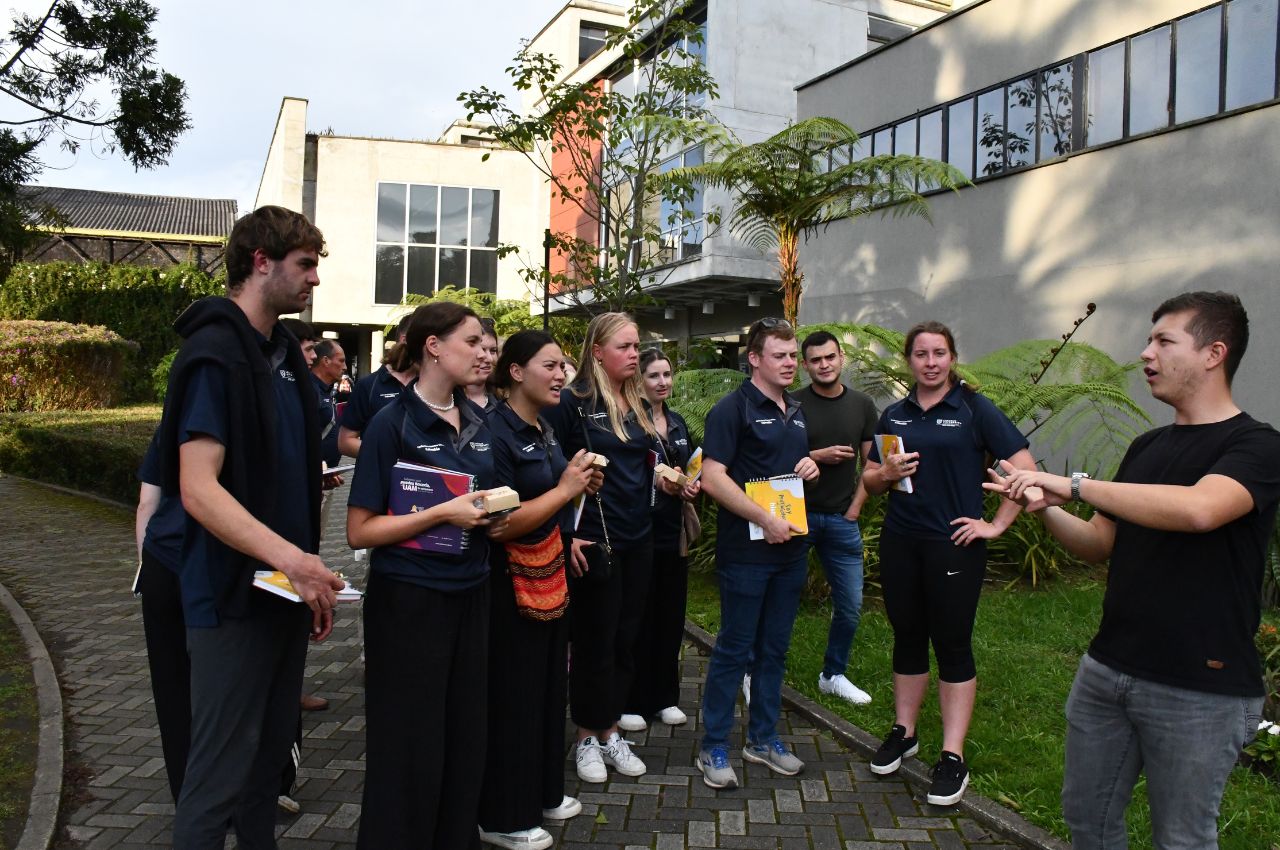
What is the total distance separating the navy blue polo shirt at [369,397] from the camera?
550cm

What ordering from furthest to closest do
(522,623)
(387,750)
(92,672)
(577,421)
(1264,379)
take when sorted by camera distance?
(1264,379) → (92,672) → (577,421) → (522,623) → (387,750)

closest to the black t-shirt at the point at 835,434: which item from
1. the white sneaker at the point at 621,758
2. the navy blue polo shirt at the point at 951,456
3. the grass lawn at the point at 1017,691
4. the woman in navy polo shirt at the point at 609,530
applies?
the grass lawn at the point at 1017,691

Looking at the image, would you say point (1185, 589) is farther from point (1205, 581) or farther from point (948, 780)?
point (948, 780)

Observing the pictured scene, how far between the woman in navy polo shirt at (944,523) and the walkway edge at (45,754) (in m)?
3.70

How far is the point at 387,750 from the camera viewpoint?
3.22 m

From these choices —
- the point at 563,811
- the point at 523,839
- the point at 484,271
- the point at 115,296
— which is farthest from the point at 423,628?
the point at 484,271

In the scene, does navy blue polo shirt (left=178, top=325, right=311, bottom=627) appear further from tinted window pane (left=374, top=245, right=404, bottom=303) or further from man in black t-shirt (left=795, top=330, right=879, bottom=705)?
tinted window pane (left=374, top=245, right=404, bottom=303)

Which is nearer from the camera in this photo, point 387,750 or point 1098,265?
point 387,750

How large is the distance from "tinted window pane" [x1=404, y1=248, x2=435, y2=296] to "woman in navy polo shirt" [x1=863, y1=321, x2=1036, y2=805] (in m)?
33.1

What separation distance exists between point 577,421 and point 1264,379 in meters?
9.78

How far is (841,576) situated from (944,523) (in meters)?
1.59

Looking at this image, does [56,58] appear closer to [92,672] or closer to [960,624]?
[92,672]

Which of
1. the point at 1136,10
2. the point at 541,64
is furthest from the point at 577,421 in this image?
the point at 1136,10

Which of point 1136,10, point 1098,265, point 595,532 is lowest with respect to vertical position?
point 595,532
